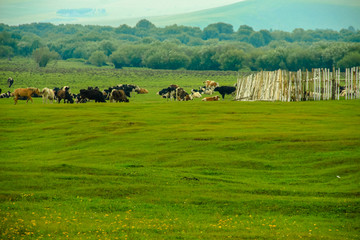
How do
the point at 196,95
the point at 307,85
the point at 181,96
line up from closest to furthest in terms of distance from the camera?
the point at 307,85 → the point at 181,96 → the point at 196,95

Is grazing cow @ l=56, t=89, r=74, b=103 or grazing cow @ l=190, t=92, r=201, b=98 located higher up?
grazing cow @ l=56, t=89, r=74, b=103

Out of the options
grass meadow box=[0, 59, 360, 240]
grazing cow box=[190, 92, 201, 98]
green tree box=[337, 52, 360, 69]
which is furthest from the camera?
green tree box=[337, 52, 360, 69]

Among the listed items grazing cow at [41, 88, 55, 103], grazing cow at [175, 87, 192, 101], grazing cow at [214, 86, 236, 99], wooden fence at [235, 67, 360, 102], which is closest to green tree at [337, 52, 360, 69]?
grazing cow at [214, 86, 236, 99]

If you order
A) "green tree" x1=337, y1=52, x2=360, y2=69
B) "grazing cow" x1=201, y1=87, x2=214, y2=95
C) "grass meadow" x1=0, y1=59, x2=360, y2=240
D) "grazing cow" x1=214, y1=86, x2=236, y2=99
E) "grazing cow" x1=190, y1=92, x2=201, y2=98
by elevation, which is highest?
"green tree" x1=337, y1=52, x2=360, y2=69

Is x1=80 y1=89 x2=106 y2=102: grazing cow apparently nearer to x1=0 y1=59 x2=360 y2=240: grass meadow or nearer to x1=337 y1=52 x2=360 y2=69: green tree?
x1=0 y1=59 x2=360 y2=240: grass meadow

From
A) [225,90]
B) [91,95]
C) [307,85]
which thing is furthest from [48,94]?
[307,85]

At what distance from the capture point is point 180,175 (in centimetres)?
1669

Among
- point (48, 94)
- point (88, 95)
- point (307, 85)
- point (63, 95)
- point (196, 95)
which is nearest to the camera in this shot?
point (307, 85)

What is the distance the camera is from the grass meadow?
36.7 ft

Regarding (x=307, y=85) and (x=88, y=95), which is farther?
(x=88, y=95)

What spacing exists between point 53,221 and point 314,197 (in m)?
7.43

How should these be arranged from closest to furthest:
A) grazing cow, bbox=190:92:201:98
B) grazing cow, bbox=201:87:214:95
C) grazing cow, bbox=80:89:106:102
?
grazing cow, bbox=80:89:106:102 → grazing cow, bbox=190:92:201:98 → grazing cow, bbox=201:87:214:95

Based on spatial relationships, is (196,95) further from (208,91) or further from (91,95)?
(91,95)

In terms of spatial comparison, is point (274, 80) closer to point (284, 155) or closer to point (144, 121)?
point (144, 121)
